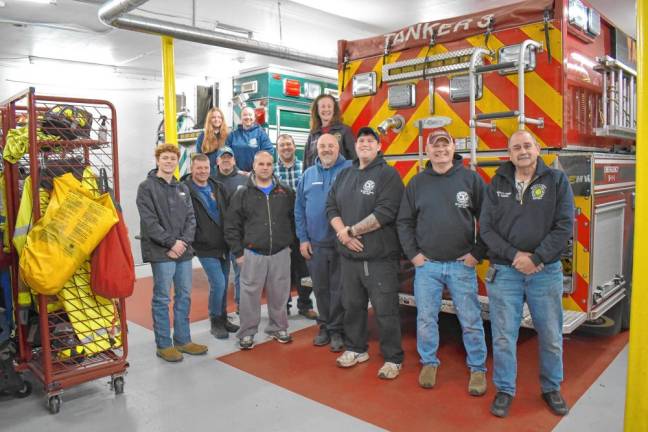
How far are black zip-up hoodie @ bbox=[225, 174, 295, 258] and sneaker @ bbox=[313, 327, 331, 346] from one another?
859mm

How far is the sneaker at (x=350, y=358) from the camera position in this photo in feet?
13.6

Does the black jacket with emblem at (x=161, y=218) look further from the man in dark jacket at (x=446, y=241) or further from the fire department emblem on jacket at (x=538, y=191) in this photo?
the fire department emblem on jacket at (x=538, y=191)

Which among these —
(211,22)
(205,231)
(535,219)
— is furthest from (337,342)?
(211,22)

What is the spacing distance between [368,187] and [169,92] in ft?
Answer: 19.0

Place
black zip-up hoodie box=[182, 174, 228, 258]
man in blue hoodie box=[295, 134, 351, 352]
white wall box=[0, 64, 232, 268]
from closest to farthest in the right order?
1. man in blue hoodie box=[295, 134, 351, 352]
2. black zip-up hoodie box=[182, 174, 228, 258]
3. white wall box=[0, 64, 232, 268]

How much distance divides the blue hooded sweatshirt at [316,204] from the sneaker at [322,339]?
0.83 meters

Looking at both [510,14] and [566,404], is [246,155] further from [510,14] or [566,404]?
[566,404]

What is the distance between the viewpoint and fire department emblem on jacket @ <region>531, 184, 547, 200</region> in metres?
3.18

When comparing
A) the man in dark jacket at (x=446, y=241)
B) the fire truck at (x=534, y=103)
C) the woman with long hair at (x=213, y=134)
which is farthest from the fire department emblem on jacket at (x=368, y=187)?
the woman with long hair at (x=213, y=134)

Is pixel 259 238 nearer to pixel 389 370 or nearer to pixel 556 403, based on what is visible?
pixel 389 370

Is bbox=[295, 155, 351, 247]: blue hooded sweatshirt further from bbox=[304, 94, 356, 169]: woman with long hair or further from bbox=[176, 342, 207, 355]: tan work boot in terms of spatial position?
bbox=[176, 342, 207, 355]: tan work boot

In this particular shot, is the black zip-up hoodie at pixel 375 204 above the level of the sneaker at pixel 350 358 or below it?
above

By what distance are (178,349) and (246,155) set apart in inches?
101

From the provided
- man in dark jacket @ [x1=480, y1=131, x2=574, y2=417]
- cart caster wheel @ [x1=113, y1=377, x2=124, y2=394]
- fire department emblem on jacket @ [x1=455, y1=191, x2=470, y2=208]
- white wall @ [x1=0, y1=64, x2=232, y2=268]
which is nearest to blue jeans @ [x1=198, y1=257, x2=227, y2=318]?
cart caster wheel @ [x1=113, y1=377, x2=124, y2=394]
